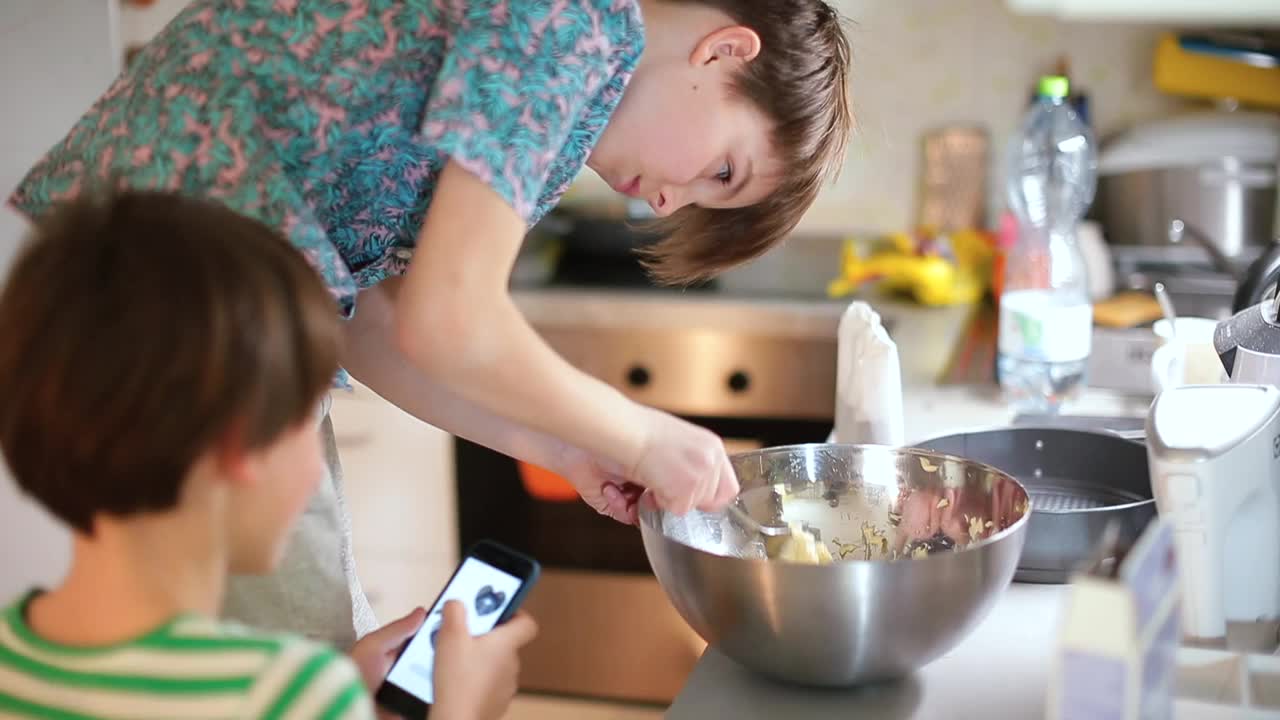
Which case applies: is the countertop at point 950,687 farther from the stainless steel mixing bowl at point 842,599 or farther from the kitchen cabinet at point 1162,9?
the kitchen cabinet at point 1162,9

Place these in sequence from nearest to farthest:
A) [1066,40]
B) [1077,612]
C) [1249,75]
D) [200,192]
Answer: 1. [1077,612]
2. [200,192]
3. [1249,75]
4. [1066,40]

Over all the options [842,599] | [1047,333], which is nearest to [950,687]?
[842,599]

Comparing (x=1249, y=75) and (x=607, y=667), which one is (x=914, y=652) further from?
(x=1249, y=75)

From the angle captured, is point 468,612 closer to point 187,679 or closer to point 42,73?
point 187,679

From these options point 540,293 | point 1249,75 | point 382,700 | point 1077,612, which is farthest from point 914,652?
Answer: point 1249,75

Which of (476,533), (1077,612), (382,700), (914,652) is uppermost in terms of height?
(1077,612)

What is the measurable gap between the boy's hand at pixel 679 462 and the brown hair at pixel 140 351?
277 mm

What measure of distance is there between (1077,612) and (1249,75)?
6.68 feet

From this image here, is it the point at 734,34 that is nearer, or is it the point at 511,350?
the point at 511,350

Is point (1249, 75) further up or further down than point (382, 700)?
further up

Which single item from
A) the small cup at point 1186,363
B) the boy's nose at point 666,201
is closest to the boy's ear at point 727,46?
the boy's nose at point 666,201

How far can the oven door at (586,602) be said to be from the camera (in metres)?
2.46

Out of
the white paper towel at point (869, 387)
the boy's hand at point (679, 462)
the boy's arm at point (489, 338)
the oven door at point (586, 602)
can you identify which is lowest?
the oven door at point (586, 602)

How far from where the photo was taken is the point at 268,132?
39.6 inches
